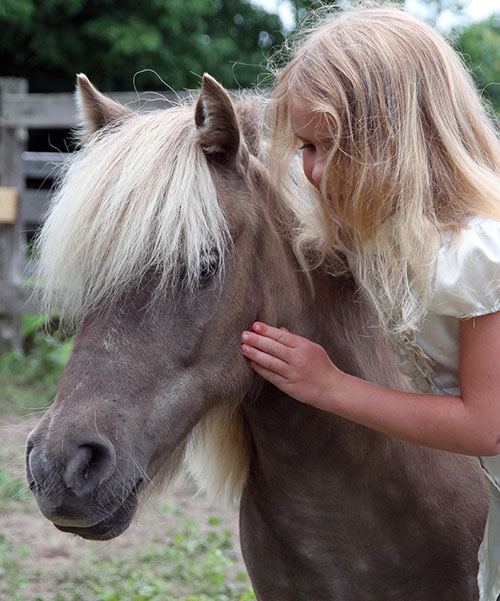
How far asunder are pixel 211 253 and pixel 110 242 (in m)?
0.22

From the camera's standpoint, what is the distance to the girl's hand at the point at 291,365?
5.91ft

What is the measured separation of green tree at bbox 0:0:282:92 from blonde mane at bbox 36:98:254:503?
40.0 ft

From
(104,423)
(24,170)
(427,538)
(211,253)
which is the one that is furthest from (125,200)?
(24,170)

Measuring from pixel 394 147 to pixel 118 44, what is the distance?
41.3ft

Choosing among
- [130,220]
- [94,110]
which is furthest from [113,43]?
[130,220]

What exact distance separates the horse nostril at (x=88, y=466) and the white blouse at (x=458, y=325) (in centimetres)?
73

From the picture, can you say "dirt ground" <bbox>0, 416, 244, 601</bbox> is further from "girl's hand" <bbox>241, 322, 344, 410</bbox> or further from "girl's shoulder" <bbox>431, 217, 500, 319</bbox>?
"girl's shoulder" <bbox>431, 217, 500, 319</bbox>

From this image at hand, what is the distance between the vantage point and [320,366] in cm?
183

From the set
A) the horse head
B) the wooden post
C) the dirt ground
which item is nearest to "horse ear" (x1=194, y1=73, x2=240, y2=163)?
the horse head

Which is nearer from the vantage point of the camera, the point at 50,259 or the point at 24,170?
the point at 50,259

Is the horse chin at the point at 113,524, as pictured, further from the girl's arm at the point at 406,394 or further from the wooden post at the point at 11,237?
the wooden post at the point at 11,237

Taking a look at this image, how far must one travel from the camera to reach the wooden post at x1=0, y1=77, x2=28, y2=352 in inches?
285

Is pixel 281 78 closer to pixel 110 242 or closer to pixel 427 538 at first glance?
pixel 110 242

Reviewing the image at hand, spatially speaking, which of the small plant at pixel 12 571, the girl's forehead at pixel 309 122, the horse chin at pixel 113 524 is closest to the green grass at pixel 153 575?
the small plant at pixel 12 571
